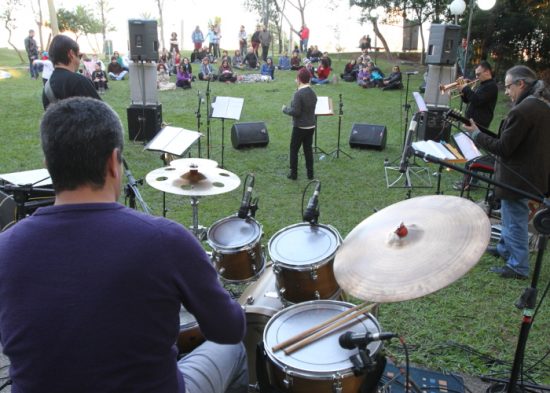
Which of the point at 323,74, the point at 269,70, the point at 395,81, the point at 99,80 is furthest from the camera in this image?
the point at 269,70

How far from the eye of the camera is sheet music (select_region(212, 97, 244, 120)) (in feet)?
26.7

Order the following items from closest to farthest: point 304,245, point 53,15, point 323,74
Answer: point 304,245 → point 53,15 → point 323,74

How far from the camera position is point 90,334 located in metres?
1.49

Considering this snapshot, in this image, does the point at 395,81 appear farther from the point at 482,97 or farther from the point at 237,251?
the point at 237,251

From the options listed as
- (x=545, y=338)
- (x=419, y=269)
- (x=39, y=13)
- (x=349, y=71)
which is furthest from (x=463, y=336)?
(x=39, y=13)

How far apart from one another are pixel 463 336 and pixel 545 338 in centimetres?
63

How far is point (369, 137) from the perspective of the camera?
952cm

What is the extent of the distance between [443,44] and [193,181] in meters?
7.41

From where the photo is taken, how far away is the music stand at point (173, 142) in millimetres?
4789

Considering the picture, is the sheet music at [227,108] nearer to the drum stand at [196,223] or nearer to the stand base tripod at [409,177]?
the stand base tripod at [409,177]

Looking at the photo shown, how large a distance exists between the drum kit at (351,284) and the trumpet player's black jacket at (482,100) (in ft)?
16.0

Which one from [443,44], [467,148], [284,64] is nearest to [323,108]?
[443,44]

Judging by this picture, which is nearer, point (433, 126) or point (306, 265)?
point (306, 265)

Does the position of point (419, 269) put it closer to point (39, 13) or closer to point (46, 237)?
point (46, 237)
